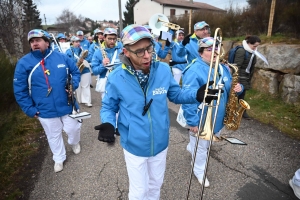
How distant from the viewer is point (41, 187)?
311cm

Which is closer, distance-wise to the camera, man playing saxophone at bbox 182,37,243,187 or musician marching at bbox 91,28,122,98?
man playing saxophone at bbox 182,37,243,187

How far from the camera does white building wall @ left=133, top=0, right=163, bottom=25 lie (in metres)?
37.4

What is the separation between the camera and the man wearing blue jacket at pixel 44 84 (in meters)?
2.98

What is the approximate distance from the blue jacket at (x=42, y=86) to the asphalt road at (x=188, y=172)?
105cm

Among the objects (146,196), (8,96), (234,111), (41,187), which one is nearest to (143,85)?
(146,196)

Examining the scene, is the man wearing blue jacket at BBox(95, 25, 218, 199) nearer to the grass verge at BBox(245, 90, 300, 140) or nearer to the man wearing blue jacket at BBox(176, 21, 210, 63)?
the man wearing blue jacket at BBox(176, 21, 210, 63)

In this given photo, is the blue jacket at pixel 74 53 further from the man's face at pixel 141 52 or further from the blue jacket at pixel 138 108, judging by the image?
the man's face at pixel 141 52

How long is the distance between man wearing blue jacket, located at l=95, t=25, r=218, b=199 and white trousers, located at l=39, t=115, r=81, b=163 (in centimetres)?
170

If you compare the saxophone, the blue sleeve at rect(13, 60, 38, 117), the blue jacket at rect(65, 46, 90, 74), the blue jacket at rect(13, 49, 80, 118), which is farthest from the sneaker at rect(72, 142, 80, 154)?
the blue jacket at rect(65, 46, 90, 74)

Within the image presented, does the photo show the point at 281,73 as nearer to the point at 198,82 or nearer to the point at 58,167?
the point at 198,82

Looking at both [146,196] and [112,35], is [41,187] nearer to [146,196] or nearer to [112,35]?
[146,196]

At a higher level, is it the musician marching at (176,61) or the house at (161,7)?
the house at (161,7)

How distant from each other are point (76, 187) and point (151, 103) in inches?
79.2

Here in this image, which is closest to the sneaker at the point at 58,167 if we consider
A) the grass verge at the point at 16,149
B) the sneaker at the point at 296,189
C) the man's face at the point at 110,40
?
the grass verge at the point at 16,149
